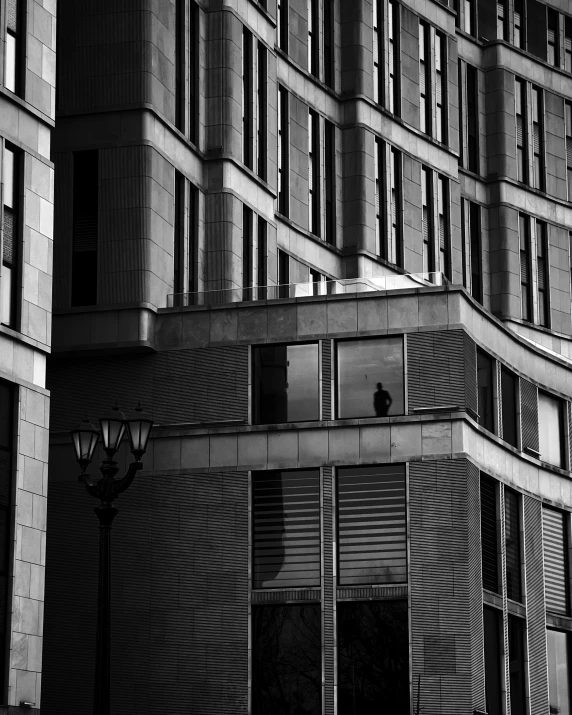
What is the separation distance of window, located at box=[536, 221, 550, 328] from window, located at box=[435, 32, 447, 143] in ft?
23.1

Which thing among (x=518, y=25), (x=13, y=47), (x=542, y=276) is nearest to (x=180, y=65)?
(x=13, y=47)

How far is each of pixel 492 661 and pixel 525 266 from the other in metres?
27.6

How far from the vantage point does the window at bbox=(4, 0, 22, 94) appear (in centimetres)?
3622

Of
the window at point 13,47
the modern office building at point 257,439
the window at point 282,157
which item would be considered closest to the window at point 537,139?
the window at point 282,157

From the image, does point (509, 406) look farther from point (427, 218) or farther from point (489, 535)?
point (427, 218)

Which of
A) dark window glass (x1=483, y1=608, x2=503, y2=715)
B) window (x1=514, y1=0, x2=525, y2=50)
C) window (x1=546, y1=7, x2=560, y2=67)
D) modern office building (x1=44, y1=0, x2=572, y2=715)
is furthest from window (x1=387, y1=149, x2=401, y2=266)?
dark window glass (x1=483, y1=608, x2=503, y2=715)

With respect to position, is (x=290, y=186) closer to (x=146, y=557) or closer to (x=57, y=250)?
(x=57, y=250)

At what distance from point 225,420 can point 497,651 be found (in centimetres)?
927

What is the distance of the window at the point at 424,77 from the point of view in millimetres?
61469

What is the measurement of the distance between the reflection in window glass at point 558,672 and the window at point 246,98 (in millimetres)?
16522

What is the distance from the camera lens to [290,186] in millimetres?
53469

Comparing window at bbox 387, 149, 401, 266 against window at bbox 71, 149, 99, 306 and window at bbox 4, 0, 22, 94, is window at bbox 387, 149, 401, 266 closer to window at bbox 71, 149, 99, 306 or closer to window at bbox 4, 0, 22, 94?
window at bbox 71, 149, 99, 306

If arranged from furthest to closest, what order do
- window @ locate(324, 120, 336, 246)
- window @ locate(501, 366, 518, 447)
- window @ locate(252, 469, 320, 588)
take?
window @ locate(324, 120, 336, 246) → window @ locate(501, 366, 518, 447) → window @ locate(252, 469, 320, 588)

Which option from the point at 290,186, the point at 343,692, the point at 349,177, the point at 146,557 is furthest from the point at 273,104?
the point at 343,692
